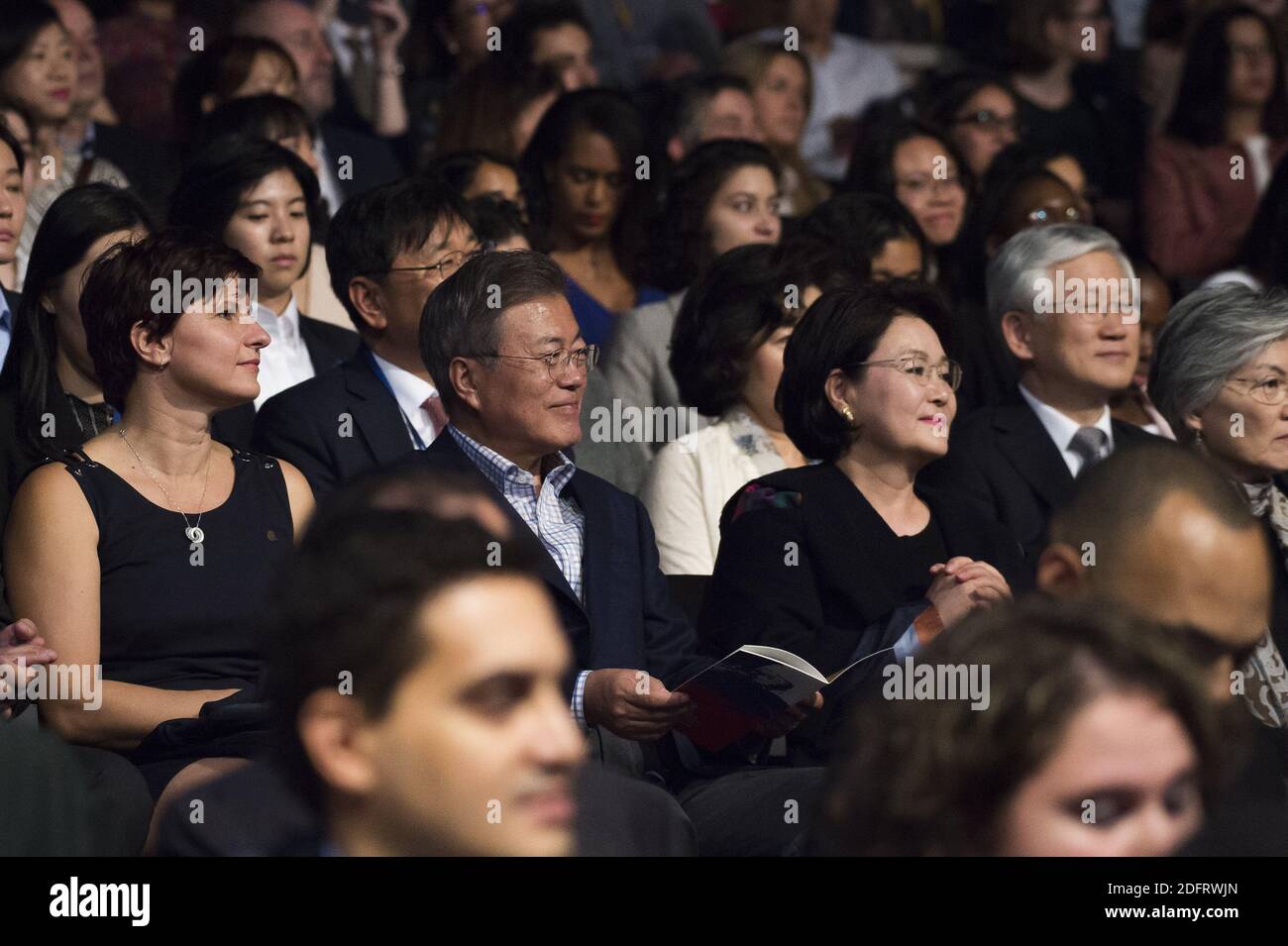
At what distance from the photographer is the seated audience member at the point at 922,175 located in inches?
233

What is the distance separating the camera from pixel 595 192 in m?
5.59

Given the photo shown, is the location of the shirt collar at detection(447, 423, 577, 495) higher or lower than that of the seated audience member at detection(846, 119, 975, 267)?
lower

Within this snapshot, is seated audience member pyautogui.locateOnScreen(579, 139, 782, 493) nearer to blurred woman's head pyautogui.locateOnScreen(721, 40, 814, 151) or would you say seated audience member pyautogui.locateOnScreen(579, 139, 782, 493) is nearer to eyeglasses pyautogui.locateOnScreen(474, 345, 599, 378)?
blurred woman's head pyautogui.locateOnScreen(721, 40, 814, 151)

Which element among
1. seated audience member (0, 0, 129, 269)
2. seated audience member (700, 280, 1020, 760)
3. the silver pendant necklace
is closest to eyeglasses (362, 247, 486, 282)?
seated audience member (700, 280, 1020, 760)

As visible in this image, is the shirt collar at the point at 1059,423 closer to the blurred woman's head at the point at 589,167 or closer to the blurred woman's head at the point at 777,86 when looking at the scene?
the blurred woman's head at the point at 589,167

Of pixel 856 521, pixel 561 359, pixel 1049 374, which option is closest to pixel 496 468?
pixel 561 359

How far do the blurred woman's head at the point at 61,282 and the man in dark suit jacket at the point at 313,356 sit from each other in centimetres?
37

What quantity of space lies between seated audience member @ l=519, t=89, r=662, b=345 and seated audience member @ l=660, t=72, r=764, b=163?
0.50 m

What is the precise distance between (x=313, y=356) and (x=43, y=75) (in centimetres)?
136

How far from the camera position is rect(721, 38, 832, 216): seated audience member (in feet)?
21.4

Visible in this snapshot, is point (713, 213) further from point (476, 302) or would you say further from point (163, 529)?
point (163, 529)

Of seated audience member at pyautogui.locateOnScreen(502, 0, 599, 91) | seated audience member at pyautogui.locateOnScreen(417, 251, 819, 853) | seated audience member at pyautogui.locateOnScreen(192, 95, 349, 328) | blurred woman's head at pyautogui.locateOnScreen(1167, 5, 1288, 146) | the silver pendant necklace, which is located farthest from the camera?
blurred woman's head at pyautogui.locateOnScreen(1167, 5, 1288, 146)

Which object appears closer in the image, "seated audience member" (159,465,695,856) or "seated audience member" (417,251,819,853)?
"seated audience member" (159,465,695,856)

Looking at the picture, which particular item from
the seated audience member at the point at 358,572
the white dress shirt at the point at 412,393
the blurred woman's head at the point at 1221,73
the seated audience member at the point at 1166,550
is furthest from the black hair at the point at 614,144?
the seated audience member at the point at 358,572
